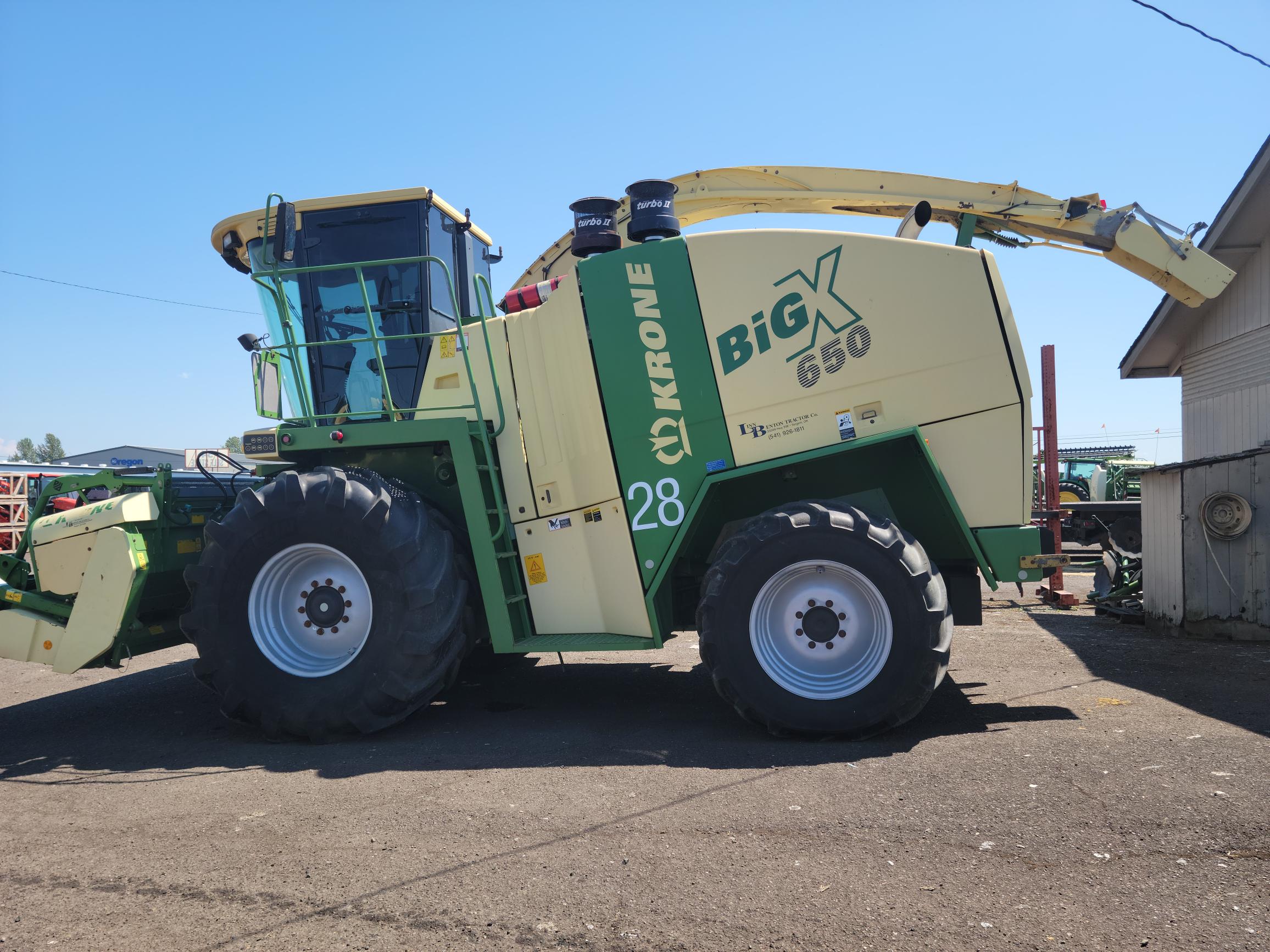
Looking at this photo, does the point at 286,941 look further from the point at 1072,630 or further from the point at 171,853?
the point at 1072,630

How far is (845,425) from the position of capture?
4.89 m

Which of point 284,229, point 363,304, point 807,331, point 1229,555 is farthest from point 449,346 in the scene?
point 1229,555

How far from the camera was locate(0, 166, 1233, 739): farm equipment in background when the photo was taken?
4738 millimetres

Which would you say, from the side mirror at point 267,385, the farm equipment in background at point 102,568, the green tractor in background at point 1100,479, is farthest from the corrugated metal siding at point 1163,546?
the green tractor in background at point 1100,479

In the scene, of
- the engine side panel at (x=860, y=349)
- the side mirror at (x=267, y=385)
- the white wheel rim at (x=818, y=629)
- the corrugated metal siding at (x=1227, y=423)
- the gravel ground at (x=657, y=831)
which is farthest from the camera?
the corrugated metal siding at (x=1227, y=423)

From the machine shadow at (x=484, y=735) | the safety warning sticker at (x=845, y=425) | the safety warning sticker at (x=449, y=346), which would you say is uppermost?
the safety warning sticker at (x=449, y=346)

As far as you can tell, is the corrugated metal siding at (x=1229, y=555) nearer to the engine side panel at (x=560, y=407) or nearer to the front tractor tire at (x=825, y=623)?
the front tractor tire at (x=825, y=623)

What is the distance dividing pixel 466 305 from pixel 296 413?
1591mm

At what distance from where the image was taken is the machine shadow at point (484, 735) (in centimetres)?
454

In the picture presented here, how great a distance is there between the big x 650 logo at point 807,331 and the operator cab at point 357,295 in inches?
84.2

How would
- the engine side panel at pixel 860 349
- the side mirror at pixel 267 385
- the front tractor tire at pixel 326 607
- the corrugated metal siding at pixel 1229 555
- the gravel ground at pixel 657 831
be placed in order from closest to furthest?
1. the gravel ground at pixel 657 831
2. the engine side panel at pixel 860 349
3. the front tractor tire at pixel 326 607
4. the side mirror at pixel 267 385
5. the corrugated metal siding at pixel 1229 555

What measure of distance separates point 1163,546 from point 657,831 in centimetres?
745

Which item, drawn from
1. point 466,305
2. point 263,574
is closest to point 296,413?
point 263,574

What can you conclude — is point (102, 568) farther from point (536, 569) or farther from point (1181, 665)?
point (1181, 665)
